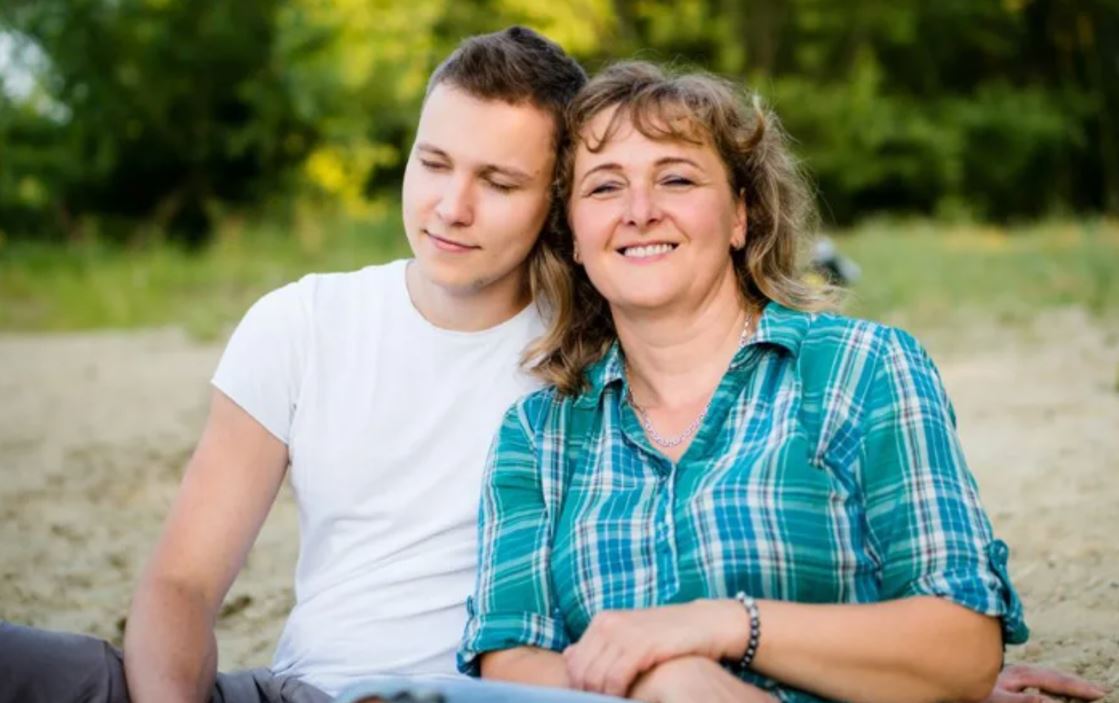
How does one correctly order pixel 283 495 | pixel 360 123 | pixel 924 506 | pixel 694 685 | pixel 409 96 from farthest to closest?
pixel 409 96
pixel 360 123
pixel 283 495
pixel 924 506
pixel 694 685

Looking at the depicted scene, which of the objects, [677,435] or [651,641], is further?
[677,435]

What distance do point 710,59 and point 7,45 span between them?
39.4 feet

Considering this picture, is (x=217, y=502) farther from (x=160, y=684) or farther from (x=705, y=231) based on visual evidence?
(x=705, y=231)

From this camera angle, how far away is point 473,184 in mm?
2449

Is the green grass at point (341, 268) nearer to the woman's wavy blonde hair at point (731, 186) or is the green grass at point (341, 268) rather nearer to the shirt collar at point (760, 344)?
the woman's wavy blonde hair at point (731, 186)

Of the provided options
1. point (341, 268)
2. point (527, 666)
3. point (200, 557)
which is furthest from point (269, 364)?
point (341, 268)

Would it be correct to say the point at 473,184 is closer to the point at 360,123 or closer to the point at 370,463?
the point at 370,463

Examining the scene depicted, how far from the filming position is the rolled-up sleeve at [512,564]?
2.15 meters

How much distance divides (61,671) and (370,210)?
51.6 ft

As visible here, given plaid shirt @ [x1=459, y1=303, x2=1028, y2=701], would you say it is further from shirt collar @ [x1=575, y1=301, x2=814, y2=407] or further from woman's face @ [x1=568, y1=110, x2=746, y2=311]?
woman's face @ [x1=568, y1=110, x2=746, y2=311]

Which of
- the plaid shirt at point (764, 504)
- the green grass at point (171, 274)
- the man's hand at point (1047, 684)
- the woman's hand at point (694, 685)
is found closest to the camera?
the woman's hand at point (694, 685)

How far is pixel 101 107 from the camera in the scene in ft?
53.2

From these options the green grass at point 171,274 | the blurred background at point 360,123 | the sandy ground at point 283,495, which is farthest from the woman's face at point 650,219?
the green grass at point 171,274

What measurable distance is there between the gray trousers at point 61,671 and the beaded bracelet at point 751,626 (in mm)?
778
